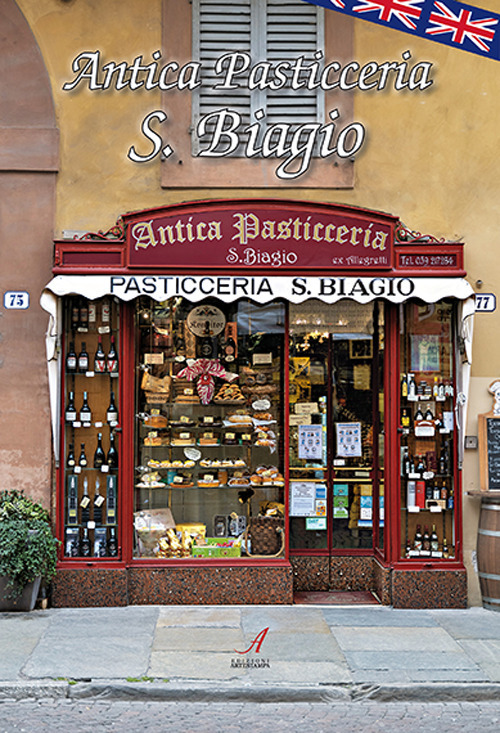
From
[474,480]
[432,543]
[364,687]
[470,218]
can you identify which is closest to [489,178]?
[470,218]

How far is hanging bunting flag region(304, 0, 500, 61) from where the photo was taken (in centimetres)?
905

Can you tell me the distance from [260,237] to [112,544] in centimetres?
372

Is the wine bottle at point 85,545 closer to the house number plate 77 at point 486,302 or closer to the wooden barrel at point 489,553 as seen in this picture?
the wooden barrel at point 489,553

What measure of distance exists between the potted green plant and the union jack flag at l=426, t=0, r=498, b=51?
7017mm

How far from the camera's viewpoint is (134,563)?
8.77m

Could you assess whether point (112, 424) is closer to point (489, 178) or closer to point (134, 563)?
point (134, 563)

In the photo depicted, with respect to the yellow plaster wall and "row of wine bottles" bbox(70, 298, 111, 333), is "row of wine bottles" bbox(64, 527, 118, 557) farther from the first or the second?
the yellow plaster wall

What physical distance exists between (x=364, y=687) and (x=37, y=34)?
756 centimetres

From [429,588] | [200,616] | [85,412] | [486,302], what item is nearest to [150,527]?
[200,616]

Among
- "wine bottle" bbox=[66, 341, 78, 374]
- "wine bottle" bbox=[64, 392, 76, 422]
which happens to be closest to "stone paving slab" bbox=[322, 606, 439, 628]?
"wine bottle" bbox=[64, 392, 76, 422]

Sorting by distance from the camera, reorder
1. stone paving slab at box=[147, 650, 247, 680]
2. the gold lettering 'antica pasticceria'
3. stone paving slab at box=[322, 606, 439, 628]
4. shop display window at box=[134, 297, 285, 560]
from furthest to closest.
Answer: shop display window at box=[134, 297, 285, 560], the gold lettering 'antica pasticceria', stone paving slab at box=[322, 606, 439, 628], stone paving slab at box=[147, 650, 247, 680]

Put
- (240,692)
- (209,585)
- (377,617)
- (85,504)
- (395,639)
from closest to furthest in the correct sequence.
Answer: (240,692) < (395,639) < (377,617) < (209,585) < (85,504)

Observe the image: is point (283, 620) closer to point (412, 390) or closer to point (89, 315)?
point (412, 390)

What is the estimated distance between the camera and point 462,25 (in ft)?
29.8
